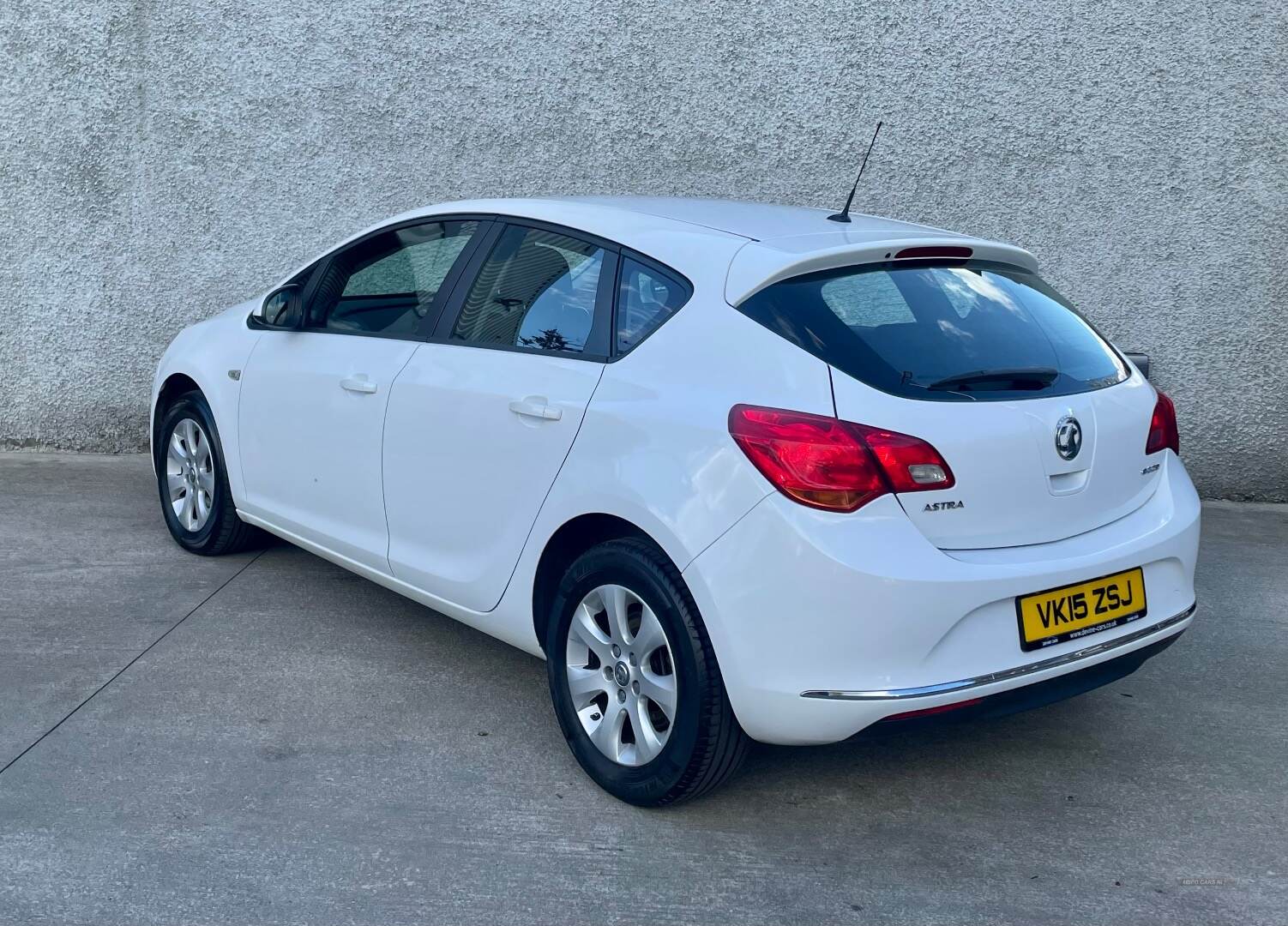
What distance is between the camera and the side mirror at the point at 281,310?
179 inches

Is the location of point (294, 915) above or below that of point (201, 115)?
below

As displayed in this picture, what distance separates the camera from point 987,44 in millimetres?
6383

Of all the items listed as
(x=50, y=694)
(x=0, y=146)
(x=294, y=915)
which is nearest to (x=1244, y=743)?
(x=294, y=915)

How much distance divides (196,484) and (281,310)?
1.00 metres

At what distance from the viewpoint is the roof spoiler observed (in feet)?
10.3

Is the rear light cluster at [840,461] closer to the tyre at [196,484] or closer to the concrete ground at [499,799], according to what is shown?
the concrete ground at [499,799]

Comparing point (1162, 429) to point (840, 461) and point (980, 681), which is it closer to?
point (980, 681)

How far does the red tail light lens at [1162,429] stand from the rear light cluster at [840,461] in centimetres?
87

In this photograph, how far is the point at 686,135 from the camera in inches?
258

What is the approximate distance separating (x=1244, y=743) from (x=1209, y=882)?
0.94m

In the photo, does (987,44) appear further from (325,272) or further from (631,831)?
(631,831)

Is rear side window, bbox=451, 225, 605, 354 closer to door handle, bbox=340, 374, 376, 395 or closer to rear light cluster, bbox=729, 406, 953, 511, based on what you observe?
door handle, bbox=340, 374, 376, 395

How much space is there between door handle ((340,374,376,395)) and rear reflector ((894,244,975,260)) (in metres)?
1.76

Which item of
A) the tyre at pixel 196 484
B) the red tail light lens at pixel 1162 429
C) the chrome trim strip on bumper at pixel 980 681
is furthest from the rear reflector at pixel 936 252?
the tyre at pixel 196 484
